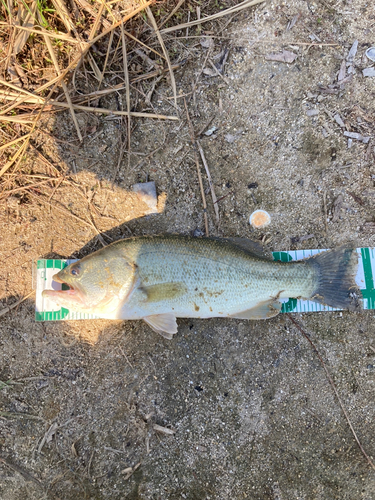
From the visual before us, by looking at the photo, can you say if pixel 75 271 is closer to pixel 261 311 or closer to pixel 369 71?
pixel 261 311

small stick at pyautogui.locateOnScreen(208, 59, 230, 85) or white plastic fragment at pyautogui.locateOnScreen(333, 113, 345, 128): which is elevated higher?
small stick at pyautogui.locateOnScreen(208, 59, 230, 85)

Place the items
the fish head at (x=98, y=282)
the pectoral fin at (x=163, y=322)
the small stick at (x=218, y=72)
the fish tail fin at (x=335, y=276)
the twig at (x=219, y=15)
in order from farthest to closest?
the small stick at (x=218, y=72) < the twig at (x=219, y=15) < the fish tail fin at (x=335, y=276) < the pectoral fin at (x=163, y=322) < the fish head at (x=98, y=282)

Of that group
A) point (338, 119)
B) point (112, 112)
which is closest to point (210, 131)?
point (112, 112)

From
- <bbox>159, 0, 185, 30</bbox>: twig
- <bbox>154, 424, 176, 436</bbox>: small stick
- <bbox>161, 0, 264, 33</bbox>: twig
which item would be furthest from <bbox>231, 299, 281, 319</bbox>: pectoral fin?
<bbox>159, 0, 185, 30</bbox>: twig

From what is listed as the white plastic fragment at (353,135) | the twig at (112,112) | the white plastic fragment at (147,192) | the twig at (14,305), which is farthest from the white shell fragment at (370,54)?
the twig at (14,305)

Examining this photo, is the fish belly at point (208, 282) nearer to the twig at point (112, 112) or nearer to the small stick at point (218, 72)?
the twig at point (112, 112)

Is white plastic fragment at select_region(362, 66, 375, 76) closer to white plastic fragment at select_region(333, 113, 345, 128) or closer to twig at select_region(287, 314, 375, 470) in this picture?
white plastic fragment at select_region(333, 113, 345, 128)
